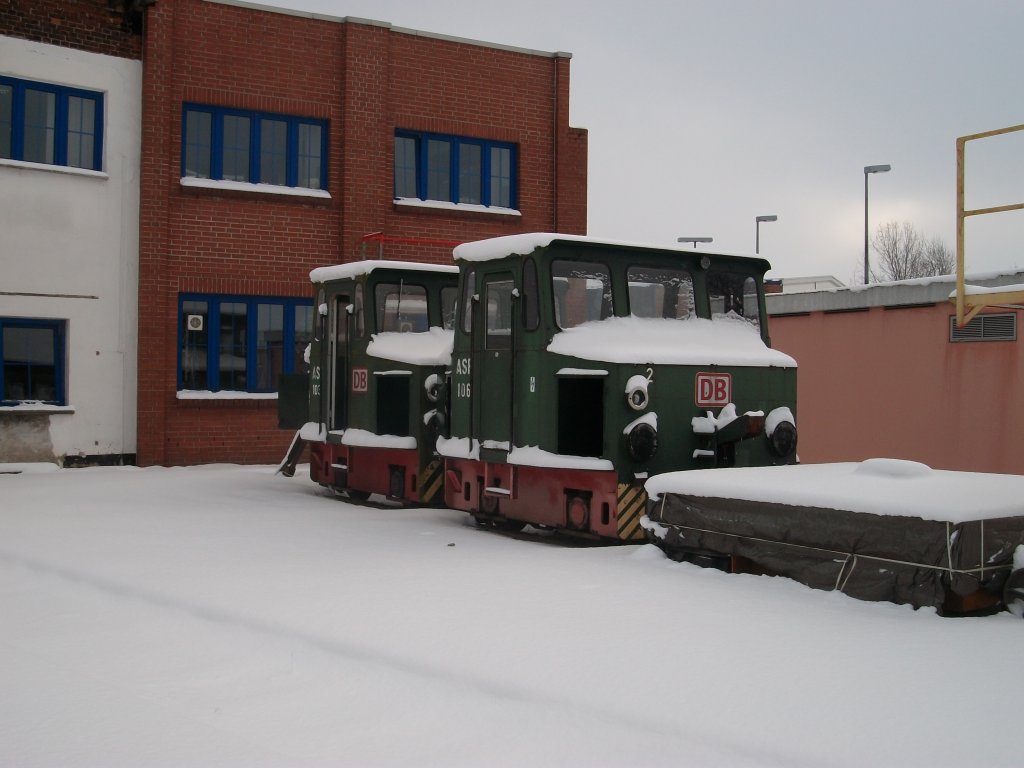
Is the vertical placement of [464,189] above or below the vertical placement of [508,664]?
above

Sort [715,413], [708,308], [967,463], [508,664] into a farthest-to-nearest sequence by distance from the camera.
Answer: [967,463]
[708,308]
[715,413]
[508,664]

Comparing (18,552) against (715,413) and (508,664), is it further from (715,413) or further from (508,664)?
(715,413)

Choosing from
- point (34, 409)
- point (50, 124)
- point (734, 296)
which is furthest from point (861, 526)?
point (50, 124)

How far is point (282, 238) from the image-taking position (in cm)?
1762

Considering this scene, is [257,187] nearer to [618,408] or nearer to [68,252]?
[68,252]

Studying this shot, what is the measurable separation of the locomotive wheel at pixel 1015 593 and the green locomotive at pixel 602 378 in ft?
9.03

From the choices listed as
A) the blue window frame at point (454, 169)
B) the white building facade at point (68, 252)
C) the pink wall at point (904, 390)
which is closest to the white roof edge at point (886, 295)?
the pink wall at point (904, 390)

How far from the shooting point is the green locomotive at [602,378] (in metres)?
8.74

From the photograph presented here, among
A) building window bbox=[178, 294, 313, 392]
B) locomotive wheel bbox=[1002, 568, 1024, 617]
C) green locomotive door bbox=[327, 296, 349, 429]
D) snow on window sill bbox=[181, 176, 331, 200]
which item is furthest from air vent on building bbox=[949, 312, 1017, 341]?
snow on window sill bbox=[181, 176, 331, 200]

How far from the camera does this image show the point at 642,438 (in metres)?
8.65

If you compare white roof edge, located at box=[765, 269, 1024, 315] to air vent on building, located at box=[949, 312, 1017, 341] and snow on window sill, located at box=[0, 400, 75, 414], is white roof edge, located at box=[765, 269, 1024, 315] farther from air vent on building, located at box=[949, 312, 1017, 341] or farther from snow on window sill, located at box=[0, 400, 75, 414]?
snow on window sill, located at box=[0, 400, 75, 414]

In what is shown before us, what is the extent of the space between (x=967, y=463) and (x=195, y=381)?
10868 millimetres

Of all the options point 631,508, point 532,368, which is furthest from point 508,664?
point 532,368

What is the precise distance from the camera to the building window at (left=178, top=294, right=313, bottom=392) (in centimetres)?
1698
